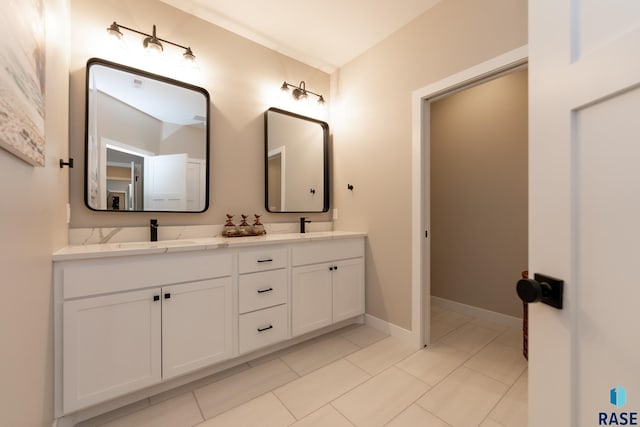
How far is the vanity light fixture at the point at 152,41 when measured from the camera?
1.66 m

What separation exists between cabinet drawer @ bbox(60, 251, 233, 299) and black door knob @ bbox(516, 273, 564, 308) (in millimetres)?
1541

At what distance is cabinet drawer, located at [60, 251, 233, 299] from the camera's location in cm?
125

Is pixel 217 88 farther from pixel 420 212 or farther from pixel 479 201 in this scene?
pixel 479 201

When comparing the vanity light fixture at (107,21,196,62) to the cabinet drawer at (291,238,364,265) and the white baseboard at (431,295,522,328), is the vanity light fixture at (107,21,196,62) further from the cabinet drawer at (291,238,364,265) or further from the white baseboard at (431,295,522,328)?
the white baseboard at (431,295,522,328)

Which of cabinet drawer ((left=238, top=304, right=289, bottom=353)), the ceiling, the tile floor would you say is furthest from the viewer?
the ceiling

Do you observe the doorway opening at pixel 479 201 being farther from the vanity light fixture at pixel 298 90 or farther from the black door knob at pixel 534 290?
the black door knob at pixel 534 290

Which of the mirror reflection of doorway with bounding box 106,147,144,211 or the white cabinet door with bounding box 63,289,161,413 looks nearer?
the white cabinet door with bounding box 63,289,161,413

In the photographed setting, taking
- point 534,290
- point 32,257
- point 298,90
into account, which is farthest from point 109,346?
point 298,90

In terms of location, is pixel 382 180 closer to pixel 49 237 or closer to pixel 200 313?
pixel 200 313

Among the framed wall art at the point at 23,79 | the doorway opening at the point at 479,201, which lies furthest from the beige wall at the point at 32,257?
the doorway opening at the point at 479,201

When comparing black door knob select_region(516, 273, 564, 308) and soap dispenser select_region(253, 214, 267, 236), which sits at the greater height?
soap dispenser select_region(253, 214, 267, 236)

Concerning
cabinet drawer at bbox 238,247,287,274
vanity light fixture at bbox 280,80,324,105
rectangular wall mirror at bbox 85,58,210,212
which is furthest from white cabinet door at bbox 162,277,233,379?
vanity light fixture at bbox 280,80,324,105

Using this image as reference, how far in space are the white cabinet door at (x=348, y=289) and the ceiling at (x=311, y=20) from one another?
6.68ft

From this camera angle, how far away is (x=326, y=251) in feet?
7.17
